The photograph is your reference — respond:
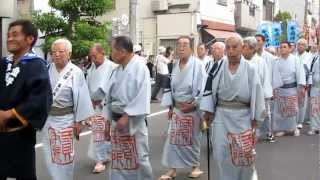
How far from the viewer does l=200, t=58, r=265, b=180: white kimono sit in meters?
5.28

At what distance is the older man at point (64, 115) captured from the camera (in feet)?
18.1

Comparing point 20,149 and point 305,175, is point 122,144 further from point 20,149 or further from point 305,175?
point 305,175

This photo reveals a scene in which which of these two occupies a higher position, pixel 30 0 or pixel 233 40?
pixel 30 0

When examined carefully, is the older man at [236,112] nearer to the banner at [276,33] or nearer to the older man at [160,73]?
the older man at [160,73]

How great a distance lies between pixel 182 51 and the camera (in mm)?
6656

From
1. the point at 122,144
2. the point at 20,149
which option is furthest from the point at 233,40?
the point at 20,149

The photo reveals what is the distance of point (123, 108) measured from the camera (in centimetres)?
545

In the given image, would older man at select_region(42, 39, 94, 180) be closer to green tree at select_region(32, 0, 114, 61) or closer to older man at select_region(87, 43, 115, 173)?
older man at select_region(87, 43, 115, 173)

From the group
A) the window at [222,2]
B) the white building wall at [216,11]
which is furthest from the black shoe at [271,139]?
the window at [222,2]

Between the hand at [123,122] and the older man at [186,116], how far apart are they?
4.69 feet

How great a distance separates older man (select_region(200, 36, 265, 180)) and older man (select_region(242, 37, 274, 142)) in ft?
0.88

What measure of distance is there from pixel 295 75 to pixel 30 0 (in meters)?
10.3

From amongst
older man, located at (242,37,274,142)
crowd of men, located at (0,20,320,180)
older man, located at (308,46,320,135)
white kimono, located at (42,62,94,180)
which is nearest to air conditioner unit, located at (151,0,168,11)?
older man, located at (308,46,320,135)

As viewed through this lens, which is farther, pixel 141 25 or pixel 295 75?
pixel 141 25
